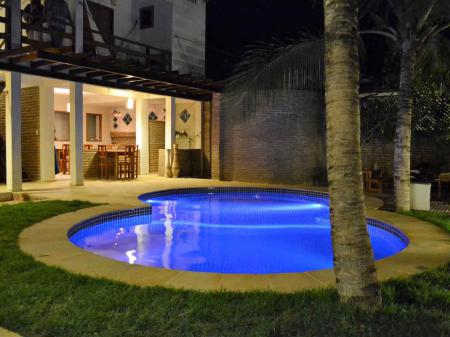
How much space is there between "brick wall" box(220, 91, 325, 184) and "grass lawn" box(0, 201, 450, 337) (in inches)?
389

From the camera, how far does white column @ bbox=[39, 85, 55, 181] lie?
12766mm

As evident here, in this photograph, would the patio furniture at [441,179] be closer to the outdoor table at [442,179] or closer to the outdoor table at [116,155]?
the outdoor table at [442,179]

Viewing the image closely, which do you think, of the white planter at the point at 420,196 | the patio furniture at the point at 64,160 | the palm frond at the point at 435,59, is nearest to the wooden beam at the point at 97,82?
the patio furniture at the point at 64,160

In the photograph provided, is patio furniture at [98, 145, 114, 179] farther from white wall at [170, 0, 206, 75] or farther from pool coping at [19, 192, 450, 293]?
pool coping at [19, 192, 450, 293]

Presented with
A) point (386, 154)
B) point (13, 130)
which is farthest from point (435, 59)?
point (13, 130)

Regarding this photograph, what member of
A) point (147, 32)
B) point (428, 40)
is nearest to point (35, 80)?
point (147, 32)

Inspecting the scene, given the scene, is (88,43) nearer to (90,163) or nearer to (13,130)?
(13,130)

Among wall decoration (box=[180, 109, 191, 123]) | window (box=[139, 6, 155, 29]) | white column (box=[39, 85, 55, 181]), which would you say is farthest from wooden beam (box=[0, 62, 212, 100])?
window (box=[139, 6, 155, 29])

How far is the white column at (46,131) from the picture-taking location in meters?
12.8

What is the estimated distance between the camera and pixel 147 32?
643 inches

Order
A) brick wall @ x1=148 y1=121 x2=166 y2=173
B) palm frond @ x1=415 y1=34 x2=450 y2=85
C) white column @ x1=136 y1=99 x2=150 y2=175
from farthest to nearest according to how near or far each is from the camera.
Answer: brick wall @ x1=148 y1=121 x2=166 y2=173, white column @ x1=136 y1=99 x2=150 y2=175, palm frond @ x1=415 y1=34 x2=450 y2=85

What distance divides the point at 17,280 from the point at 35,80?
9.38 meters

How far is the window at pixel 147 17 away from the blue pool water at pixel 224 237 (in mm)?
7945

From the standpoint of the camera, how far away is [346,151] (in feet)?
10.3
